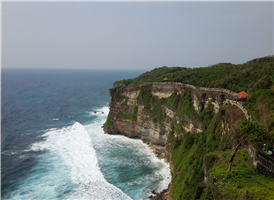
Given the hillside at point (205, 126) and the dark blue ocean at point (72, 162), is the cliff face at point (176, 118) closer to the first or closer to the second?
the hillside at point (205, 126)

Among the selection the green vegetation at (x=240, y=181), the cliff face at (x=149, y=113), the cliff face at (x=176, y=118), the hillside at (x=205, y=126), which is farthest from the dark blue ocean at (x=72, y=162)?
the green vegetation at (x=240, y=181)

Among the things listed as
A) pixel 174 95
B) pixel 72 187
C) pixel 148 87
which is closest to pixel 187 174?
pixel 72 187

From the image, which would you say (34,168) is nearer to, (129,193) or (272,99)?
(129,193)

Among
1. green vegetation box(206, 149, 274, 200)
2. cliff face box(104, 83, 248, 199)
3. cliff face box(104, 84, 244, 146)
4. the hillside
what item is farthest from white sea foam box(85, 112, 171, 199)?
green vegetation box(206, 149, 274, 200)

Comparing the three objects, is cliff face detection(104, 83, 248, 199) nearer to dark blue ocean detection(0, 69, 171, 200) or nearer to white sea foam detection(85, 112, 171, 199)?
white sea foam detection(85, 112, 171, 199)

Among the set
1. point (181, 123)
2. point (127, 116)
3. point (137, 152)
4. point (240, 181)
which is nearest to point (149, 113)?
point (127, 116)

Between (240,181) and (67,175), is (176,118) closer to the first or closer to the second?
(67,175)
